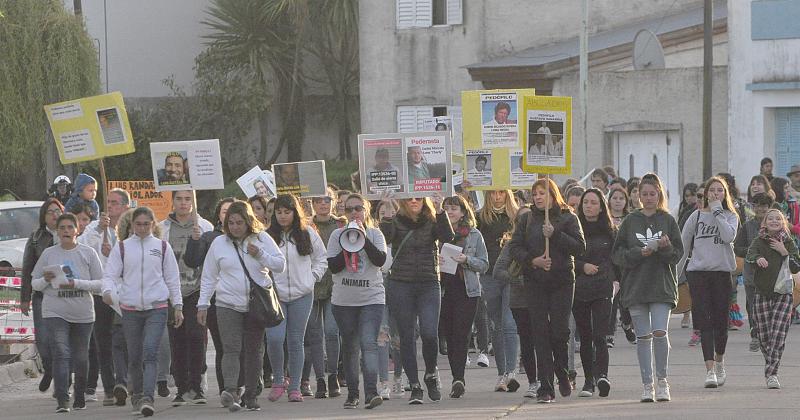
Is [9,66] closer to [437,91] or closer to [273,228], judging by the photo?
[437,91]

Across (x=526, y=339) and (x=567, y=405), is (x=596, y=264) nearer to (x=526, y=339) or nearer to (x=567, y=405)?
(x=526, y=339)

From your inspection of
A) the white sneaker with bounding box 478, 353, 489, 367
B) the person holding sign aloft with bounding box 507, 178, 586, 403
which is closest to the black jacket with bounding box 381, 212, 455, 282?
the person holding sign aloft with bounding box 507, 178, 586, 403

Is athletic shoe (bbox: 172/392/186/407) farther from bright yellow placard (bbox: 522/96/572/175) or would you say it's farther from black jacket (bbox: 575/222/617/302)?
bright yellow placard (bbox: 522/96/572/175)

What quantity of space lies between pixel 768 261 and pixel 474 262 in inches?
97.2


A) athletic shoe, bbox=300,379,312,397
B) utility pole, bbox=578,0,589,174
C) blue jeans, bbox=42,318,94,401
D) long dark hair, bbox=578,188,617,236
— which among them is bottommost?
athletic shoe, bbox=300,379,312,397

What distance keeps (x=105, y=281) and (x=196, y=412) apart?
48.0 inches

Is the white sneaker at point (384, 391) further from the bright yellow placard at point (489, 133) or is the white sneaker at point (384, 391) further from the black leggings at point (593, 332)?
the bright yellow placard at point (489, 133)

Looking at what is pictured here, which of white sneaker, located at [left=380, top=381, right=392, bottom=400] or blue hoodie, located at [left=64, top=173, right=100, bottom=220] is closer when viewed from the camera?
white sneaker, located at [left=380, top=381, right=392, bottom=400]

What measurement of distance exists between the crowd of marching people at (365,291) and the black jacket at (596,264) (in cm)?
1

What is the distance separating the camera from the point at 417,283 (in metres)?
12.9

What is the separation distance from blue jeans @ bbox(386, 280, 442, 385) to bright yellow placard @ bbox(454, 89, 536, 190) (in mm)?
4081

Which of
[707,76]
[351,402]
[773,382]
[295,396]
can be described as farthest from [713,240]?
[707,76]

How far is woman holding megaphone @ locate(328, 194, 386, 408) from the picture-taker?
12.8 metres

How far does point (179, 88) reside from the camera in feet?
139
